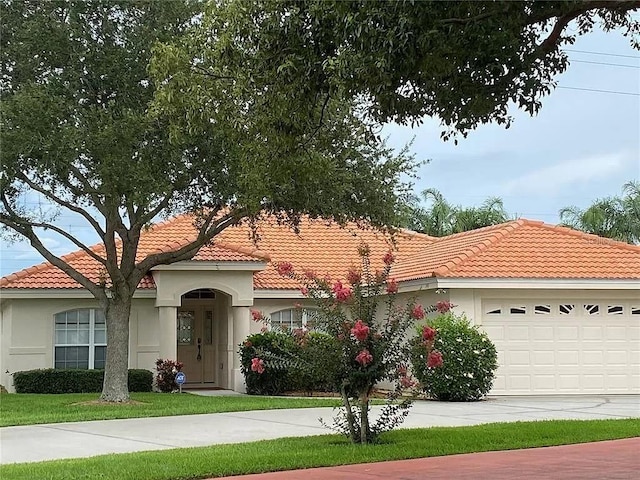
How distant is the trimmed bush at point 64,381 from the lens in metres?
23.5

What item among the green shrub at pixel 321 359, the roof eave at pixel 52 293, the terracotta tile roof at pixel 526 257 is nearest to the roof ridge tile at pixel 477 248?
the terracotta tile roof at pixel 526 257

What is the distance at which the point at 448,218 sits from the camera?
4497cm

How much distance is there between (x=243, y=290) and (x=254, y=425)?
30.3ft

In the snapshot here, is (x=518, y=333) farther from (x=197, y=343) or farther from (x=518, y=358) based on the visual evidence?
(x=197, y=343)

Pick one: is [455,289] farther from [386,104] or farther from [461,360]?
[386,104]

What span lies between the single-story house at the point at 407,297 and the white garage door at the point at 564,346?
0.03m

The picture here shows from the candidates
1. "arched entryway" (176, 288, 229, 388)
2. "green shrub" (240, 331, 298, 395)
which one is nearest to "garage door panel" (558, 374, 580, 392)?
"green shrub" (240, 331, 298, 395)

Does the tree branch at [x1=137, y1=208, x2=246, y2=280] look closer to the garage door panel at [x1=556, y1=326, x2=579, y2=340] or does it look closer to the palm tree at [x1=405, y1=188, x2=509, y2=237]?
the garage door panel at [x1=556, y1=326, x2=579, y2=340]

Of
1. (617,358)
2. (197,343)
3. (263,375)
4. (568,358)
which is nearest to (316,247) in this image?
(197,343)

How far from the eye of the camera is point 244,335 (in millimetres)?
24625

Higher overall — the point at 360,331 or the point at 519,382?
the point at 360,331

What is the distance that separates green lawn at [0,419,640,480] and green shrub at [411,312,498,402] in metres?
5.31

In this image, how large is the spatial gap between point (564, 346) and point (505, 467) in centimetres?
1238

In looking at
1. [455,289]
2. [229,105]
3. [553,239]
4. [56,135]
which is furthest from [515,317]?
[229,105]
